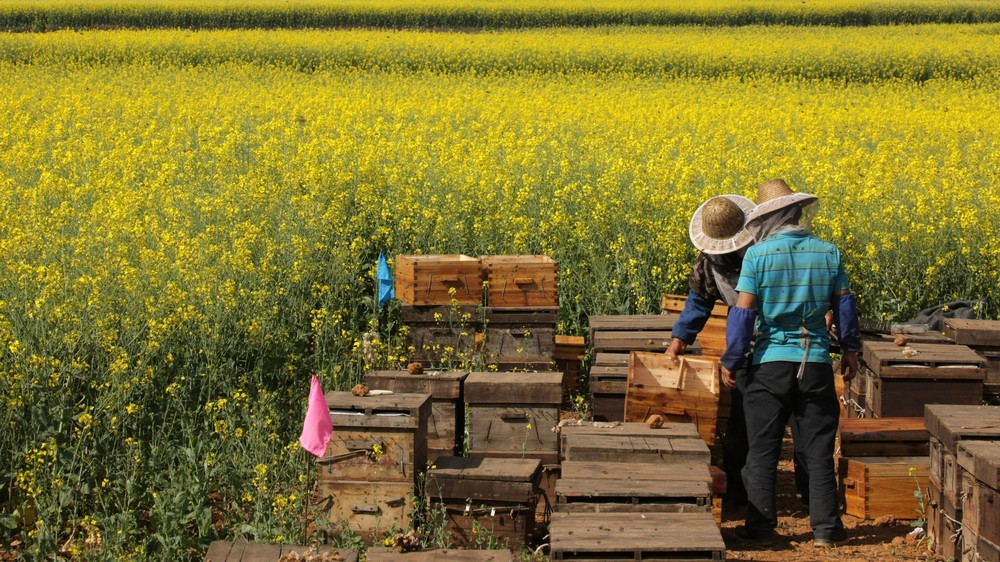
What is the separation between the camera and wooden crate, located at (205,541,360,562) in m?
4.71

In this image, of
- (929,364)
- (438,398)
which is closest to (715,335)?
(929,364)

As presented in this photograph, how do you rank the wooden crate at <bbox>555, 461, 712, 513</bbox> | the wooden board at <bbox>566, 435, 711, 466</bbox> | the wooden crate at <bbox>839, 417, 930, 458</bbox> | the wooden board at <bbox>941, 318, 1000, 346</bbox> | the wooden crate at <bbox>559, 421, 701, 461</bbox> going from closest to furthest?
1. the wooden crate at <bbox>555, 461, 712, 513</bbox>
2. the wooden board at <bbox>566, 435, 711, 466</bbox>
3. the wooden crate at <bbox>559, 421, 701, 461</bbox>
4. the wooden crate at <bbox>839, 417, 930, 458</bbox>
5. the wooden board at <bbox>941, 318, 1000, 346</bbox>

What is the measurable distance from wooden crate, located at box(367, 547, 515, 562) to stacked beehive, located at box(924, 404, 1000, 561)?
2.15 m

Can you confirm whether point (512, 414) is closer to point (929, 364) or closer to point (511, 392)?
point (511, 392)

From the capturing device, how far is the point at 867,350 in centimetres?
746

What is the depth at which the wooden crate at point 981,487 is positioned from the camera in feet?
16.7

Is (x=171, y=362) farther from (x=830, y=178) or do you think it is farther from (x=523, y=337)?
(x=830, y=178)

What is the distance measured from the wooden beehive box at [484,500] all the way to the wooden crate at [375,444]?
6.4 inches

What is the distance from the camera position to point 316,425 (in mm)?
5621

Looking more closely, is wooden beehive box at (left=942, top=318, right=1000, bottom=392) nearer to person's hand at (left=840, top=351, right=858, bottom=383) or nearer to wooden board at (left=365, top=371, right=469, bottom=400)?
person's hand at (left=840, top=351, right=858, bottom=383)

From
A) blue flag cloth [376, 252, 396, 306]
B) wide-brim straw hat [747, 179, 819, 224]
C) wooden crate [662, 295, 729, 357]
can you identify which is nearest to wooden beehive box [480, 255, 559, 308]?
wooden crate [662, 295, 729, 357]

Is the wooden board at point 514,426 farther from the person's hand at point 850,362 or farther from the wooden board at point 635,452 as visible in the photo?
the person's hand at point 850,362

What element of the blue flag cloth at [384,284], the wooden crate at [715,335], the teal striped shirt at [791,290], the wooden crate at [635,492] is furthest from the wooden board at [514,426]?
the blue flag cloth at [384,284]

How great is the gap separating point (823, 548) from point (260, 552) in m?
2.96
